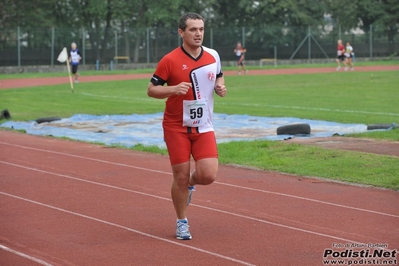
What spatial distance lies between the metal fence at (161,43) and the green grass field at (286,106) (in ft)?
43.2

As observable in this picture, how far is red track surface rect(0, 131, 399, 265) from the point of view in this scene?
7.59 meters

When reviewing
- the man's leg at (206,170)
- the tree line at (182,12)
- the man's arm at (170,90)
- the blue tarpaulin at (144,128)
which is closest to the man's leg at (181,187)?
the man's leg at (206,170)

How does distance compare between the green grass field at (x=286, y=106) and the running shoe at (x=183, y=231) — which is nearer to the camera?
the running shoe at (x=183, y=231)

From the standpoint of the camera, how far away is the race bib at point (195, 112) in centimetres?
808

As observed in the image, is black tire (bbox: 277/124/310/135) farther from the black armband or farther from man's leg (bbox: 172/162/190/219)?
the black armband

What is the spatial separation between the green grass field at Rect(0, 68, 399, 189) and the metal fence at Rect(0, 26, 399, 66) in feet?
43.2

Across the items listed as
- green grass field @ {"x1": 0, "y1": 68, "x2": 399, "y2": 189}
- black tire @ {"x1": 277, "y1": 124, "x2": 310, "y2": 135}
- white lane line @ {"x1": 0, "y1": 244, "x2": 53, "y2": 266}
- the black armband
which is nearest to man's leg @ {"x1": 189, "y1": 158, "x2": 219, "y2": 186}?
the black armband

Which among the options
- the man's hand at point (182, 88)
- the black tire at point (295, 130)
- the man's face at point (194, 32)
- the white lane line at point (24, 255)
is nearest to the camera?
the white lane line at point (24, 255)

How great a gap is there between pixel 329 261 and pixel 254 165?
6.58 meters

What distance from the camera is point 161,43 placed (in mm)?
56688

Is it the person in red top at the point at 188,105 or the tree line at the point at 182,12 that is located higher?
the tree line at the point at 182,12

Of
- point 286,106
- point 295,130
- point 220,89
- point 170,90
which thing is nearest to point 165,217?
point 220,89

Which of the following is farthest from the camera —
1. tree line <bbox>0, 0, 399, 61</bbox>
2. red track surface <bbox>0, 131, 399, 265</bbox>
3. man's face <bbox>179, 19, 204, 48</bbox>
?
tree line <bbox>0, 0, 399, 61</bbox>

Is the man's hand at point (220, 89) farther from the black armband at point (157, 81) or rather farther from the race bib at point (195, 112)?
the black armband at point (157, 81)
